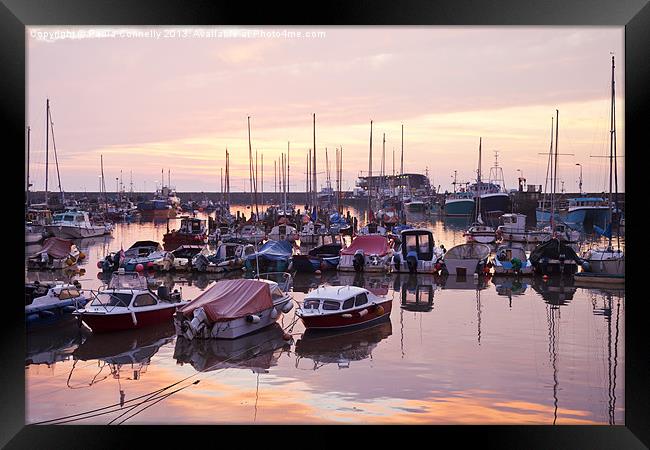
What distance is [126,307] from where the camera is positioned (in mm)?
15875

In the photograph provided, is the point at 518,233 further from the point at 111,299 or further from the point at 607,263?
the point at 111,299

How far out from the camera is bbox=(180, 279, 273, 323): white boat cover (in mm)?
15227

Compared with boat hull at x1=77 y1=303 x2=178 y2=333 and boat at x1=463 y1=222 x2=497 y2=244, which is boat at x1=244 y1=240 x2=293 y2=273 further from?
boat at x1=463 y1=222 x2=497 y2=244

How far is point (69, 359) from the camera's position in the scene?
1378cm

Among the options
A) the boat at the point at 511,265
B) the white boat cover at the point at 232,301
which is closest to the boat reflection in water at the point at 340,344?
A: the white boat cover at the point at 232,301

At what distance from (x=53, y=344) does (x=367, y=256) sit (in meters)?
14.7

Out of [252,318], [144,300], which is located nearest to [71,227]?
[144,300]

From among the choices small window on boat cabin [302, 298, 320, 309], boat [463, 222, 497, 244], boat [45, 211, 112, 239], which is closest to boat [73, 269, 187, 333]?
small window on boat cabin [302, 298, 320, 309]

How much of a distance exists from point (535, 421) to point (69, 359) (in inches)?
343

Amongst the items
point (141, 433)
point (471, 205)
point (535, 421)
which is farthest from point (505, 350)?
point (471, 205)

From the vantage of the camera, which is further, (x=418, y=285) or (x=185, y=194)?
(x=185, y=194)

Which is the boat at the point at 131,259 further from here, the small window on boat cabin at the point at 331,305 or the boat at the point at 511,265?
the boat at the point at 511,265

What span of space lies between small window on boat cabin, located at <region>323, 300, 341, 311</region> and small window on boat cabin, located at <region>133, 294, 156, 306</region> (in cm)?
398
